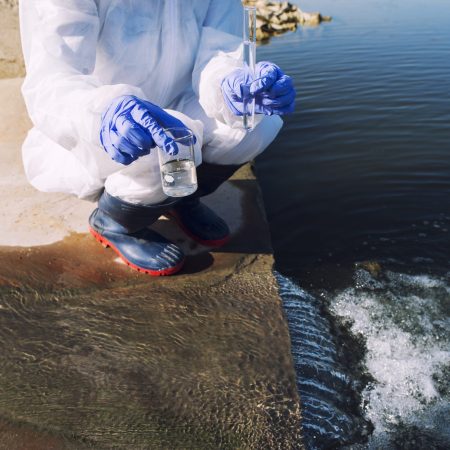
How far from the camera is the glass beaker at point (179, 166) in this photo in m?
1.69

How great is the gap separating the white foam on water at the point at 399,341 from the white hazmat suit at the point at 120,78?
88 cm

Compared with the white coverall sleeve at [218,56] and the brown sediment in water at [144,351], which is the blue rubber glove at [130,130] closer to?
the white coverall sleeve at [218,56]

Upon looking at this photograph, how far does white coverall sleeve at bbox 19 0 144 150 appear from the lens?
168 cm

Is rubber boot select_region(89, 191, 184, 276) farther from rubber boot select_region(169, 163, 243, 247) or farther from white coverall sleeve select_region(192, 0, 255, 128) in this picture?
white coverall sleeve select_region(192, 0, 255, 128)

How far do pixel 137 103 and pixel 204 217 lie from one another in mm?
941

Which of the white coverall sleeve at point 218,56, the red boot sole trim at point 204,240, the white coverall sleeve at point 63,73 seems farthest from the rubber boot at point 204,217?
the white coverall sleeve at point 63,73

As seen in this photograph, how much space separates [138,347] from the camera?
183 centimetres

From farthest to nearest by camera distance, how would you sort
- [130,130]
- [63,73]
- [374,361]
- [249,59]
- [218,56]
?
1. [218,56]
2. [374,361]
3. [249,59]
4. [63,73]
5. [130,130]

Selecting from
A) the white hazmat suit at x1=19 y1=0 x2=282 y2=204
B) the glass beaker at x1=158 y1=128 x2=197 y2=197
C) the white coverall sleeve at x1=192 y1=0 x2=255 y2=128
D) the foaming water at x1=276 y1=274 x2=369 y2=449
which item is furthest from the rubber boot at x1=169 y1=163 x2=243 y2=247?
the glass beaker at x1=158 y1=128 x2=197 y2=197

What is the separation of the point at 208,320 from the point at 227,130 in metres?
0.82

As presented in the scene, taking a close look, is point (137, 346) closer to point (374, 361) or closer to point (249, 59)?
point (374, 361)

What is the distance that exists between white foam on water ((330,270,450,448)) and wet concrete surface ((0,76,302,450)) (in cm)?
39

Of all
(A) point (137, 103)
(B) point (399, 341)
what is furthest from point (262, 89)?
(B) point (399, 341)

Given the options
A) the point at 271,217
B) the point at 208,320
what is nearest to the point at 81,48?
the point at 208,320
